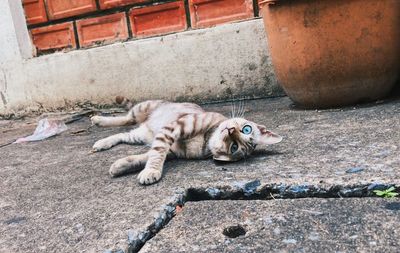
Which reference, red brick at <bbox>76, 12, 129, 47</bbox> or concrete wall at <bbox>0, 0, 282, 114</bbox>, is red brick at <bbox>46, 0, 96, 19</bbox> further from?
concrete wall at <bbox>0, 0, 282, 114</bbox>

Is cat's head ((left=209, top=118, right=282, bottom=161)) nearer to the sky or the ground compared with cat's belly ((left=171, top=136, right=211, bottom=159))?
nearer to the sky

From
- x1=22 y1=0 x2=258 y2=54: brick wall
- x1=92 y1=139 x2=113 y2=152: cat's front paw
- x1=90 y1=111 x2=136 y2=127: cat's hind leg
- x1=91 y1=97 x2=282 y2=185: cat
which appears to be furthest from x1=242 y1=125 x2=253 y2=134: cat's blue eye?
x1=22 y1=0 x2=258 y2=54: brick wall

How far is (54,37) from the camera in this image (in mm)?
5184

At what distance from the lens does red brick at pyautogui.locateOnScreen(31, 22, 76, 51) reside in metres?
5.10

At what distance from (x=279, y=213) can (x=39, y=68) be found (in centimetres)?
435

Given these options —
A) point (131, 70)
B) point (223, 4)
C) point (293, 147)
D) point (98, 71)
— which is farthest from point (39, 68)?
point (293, 147)

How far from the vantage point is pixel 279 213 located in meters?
1.67

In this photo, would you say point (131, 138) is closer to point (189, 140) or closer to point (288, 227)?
point (189, 140)

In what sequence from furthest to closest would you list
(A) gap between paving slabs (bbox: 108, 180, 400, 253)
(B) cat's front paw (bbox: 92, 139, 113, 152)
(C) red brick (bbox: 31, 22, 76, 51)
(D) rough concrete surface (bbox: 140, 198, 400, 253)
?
(C) red brick (bbox: 31, 22, 76, 51) < (B) cat's front paw (bbox: 92, 139, 113, 152) < (A) gap between paving slabs (bbox: 108, 180, 400, 253) < (D) rough concrete surface (bbox: 140, 198, 400, 253)

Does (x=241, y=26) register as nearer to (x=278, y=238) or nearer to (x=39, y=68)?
(x=39, y=68)

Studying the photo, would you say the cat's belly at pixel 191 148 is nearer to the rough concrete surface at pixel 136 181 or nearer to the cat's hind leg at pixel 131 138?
the rough concrete surface at pixel 136 181

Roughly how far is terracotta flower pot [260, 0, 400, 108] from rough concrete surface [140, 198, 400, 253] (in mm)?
1818

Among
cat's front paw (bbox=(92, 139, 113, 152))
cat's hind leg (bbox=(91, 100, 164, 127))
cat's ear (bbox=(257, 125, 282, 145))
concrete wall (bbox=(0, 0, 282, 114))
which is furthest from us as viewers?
concrete wall (bbox=(0, 0, 282, 114))

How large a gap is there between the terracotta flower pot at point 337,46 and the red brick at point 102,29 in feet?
6.49
